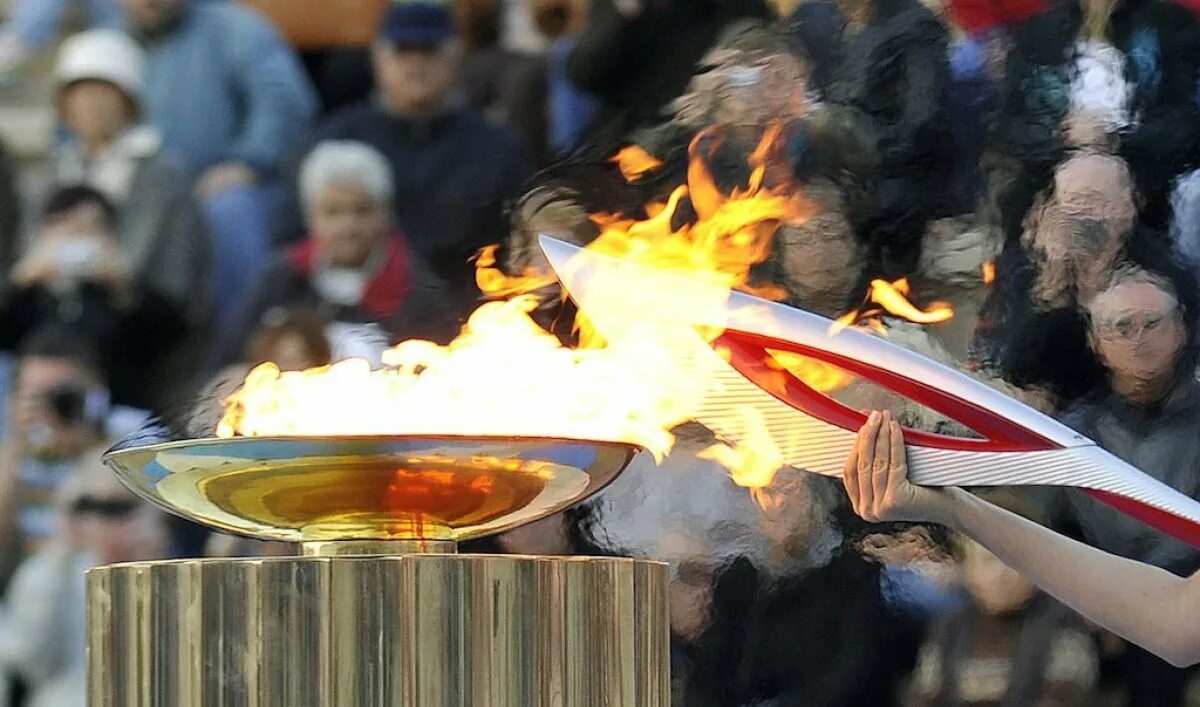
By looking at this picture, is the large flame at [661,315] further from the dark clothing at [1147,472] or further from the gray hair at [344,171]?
the gray hair at [344,171]

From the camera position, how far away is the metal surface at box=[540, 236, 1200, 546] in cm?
250

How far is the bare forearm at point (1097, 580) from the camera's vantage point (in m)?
2.49

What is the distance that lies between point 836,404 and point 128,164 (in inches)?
60.3

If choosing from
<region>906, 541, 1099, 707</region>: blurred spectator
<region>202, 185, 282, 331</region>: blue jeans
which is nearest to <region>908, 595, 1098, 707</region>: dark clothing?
<region>906, 541, 1099, 707</region>: blurred spectator

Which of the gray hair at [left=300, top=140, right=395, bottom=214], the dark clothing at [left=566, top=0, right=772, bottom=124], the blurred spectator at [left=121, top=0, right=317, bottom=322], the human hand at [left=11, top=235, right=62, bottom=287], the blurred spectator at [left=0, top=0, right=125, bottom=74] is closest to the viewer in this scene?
the dark clothing at [left=566, top=0, right=772, bottom=124]

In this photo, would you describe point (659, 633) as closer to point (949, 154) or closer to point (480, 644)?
point (480, 644)

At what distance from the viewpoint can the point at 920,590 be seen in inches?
101

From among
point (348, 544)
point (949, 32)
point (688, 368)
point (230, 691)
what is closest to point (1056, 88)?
point (949, 32)

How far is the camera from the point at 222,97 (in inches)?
139

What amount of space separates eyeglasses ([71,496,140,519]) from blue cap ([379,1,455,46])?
87 centimetres

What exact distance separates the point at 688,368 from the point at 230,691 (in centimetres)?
89

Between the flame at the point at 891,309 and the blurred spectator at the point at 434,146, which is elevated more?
the blurred spectator at the point at 434,146

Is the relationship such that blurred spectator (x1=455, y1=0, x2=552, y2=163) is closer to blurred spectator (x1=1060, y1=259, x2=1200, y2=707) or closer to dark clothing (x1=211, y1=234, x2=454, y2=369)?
dark clothing (x1=211, y1=234, x2=454, y2=369)

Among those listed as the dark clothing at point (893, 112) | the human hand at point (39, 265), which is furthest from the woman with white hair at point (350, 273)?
the dark clothing at point (893, 112)
